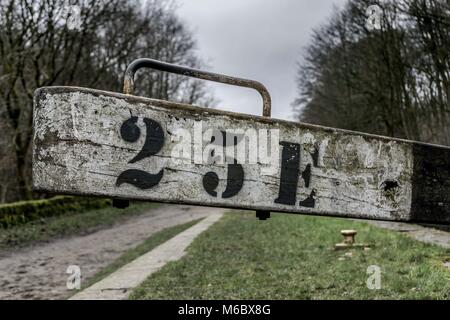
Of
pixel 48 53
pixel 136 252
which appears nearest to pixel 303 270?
pixel 136 252

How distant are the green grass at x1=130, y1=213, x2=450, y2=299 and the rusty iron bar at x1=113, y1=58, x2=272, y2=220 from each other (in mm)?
4671

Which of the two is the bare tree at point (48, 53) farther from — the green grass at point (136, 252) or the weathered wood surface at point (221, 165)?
the weathered wood surface at point (221, 165)

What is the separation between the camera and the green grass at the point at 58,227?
48.8 ft

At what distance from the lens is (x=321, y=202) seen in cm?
106

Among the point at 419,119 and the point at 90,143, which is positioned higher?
the point at 419,119

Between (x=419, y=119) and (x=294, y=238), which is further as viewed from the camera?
(x=419, y=119)

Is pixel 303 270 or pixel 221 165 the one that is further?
pixel 303 270

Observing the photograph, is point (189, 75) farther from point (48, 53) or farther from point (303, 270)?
point (48, 53)

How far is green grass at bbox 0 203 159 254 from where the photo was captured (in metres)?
14.9

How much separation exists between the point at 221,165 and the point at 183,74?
0.70ft

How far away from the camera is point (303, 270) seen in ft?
26.9

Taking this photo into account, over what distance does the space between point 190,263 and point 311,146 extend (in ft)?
30.5
